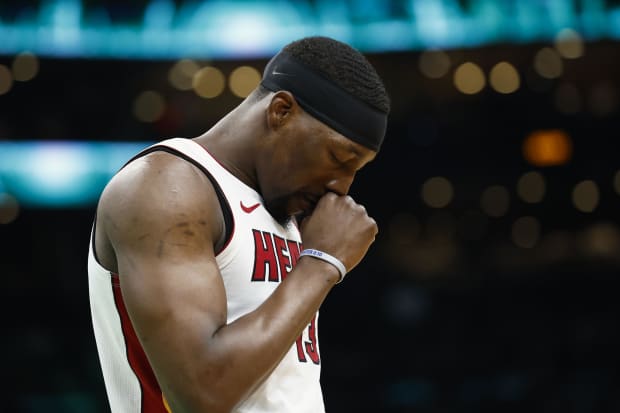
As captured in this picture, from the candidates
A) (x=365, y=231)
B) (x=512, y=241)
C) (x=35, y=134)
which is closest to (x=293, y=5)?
(x=35, y=134)

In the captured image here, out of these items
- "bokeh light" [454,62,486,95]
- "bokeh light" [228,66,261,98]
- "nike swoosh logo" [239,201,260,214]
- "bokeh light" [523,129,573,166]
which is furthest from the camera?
"bokeh light" [523,129,573,166]

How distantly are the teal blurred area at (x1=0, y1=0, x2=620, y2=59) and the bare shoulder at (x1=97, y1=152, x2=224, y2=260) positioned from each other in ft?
39.2

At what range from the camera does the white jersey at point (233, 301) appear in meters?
2.38

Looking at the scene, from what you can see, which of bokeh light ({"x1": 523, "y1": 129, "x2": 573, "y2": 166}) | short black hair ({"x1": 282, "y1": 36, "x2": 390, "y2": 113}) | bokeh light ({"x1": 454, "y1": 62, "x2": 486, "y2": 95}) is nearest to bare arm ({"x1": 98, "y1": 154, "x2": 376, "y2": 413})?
short black hair ({"x1": 282, "y1": 36, "x2": 390, "y2": 113})

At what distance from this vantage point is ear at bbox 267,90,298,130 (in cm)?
253

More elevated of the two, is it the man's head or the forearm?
the man's head

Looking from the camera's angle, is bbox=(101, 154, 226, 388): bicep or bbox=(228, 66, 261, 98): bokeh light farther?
bbox=(228, 66, 261, 98): bokeh light

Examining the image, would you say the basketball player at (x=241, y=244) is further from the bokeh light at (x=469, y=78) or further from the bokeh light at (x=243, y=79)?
the bokeh light at (x=469, y=78)

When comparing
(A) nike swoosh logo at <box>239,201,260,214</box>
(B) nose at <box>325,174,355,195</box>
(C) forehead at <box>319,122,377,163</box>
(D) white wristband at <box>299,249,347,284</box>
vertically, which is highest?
(C) forehead at <box>319,122,377,163</box>

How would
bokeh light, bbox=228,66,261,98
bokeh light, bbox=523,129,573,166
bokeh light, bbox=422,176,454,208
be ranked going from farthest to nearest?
bokeh light, bbox=422,176,454,208 → bokeh light, bbox=523,129,573,166 → bokeh light, bbox=228,66,261,98

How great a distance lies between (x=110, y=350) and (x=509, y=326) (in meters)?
15.6

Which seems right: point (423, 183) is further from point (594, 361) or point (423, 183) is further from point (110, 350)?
point (110, 350)

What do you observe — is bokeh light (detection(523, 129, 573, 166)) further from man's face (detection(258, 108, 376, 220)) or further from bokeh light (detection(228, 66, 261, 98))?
man's face (detection(258, 108, 376, 220))

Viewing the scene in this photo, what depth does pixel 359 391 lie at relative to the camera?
1434 cm
